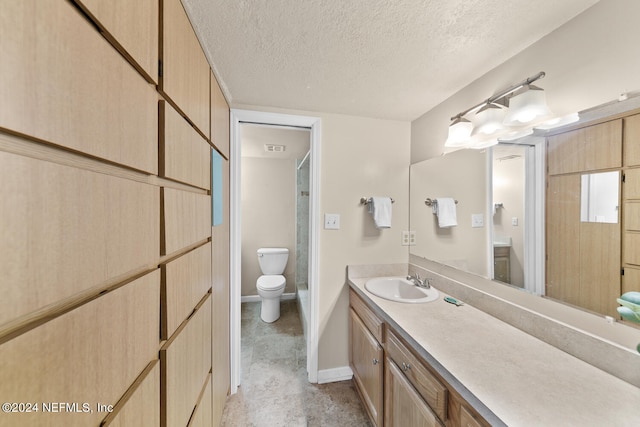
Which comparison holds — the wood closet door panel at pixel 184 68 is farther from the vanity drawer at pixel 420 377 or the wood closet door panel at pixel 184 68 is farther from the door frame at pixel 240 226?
the vanity drawer at pixel 420 377

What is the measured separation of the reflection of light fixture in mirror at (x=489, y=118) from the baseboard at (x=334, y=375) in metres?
2.01

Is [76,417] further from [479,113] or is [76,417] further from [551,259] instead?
[479,113]

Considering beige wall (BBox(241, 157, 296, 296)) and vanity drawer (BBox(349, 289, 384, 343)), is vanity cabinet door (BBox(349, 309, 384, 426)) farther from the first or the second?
beige wall (BBox(241, 157, 296, 296))

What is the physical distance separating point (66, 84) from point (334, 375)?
2.20 meters

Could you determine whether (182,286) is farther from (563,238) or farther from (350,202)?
(563,238)

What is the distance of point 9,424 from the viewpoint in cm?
29

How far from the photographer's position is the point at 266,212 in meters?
3.41

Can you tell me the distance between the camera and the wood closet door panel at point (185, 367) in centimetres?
72

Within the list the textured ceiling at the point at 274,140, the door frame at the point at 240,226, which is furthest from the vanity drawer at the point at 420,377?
the textured ceiling at the point at 274,140

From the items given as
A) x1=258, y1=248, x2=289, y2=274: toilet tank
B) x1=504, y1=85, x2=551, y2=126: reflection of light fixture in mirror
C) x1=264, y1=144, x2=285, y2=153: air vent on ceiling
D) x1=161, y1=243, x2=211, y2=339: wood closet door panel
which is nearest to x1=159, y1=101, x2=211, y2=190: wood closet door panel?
x1=161, y1=243, x2=211, y2=339: wood closet door panel

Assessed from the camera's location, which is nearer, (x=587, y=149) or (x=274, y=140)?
(x=587, y=149)

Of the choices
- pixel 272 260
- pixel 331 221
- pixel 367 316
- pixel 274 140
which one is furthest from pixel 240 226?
pixel 272 260

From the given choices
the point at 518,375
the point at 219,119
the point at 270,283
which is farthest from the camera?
the point at 270,283

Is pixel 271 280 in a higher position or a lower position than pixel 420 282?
lower
